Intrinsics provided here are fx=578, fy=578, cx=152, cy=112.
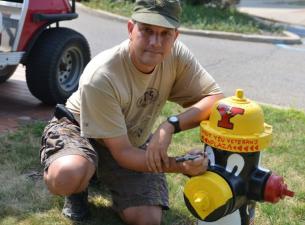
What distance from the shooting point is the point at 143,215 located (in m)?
2.86

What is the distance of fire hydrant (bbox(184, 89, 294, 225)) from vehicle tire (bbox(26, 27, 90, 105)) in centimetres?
248

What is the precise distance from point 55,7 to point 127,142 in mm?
2555

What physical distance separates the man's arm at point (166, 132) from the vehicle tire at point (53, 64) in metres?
2.13

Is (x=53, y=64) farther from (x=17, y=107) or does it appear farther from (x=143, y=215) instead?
(x=143, y=215)

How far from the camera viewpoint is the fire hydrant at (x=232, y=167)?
222 cm

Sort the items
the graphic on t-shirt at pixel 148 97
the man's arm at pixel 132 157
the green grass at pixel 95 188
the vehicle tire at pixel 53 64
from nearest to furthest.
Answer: the man's arm at pixel 132 157, the graphic on t-shirt at pixel 148 97, the green grass at pixel 95 188, the vehicle tire at pixel 53 64

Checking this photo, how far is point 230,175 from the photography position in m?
2.27

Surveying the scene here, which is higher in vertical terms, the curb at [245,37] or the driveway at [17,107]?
the driveway at [17,107]

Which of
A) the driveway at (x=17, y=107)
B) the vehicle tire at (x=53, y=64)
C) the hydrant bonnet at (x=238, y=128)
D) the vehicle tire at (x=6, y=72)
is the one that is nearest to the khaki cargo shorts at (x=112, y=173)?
the hydrant bonnet at (x=238, y=128)

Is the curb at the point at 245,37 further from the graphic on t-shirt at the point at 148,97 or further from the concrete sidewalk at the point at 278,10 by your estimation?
the graphic on t-shirt at the point at 148,97

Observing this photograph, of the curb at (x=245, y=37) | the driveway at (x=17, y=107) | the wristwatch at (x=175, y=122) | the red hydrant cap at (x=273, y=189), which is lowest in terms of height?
the curb at (x=245, y=37)

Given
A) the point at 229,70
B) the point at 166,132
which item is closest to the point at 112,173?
the point at 166,132

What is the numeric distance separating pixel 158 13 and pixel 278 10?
1370cm

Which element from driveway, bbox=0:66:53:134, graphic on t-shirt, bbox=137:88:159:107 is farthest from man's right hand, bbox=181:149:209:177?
driveway, bbox=0:66:53:134
